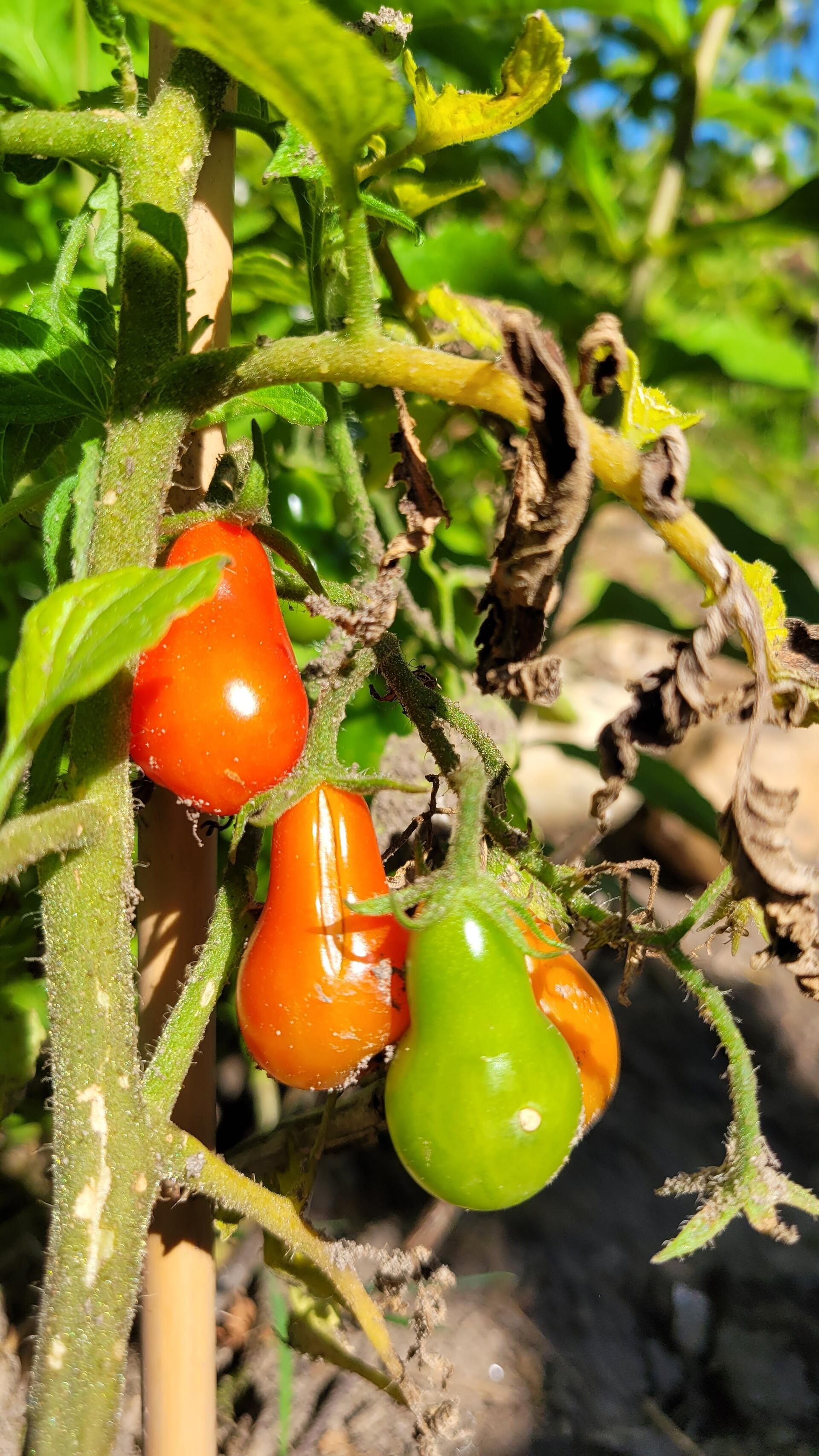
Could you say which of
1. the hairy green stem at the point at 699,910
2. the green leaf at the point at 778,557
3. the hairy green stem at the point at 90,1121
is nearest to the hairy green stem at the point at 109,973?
the hairy green stem at the point at 90,1121

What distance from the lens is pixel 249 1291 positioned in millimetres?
1407

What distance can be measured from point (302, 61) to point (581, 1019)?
0.60 m

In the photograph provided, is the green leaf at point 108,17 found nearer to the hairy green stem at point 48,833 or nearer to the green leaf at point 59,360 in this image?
the green leaf at point 59,360

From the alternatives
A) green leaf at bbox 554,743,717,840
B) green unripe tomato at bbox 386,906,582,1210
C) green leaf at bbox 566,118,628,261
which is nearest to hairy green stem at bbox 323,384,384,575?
green unripe tomato at bbox 386,906,582,1210

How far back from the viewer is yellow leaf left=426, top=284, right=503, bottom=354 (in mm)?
885

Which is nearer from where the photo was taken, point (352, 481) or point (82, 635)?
point (82, 635)

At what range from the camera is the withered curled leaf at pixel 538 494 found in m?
0.60

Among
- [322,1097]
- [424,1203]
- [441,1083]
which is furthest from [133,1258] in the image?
[424,1203]

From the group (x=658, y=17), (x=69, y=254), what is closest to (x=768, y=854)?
(x=69, y=254)

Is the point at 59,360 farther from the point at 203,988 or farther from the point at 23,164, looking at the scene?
the point at 203,988

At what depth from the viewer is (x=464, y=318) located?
90 cm

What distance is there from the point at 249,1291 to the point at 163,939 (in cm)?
78

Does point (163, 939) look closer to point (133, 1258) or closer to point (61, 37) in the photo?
point (133, 1258)

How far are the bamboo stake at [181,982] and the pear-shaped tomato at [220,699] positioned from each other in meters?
0.17
